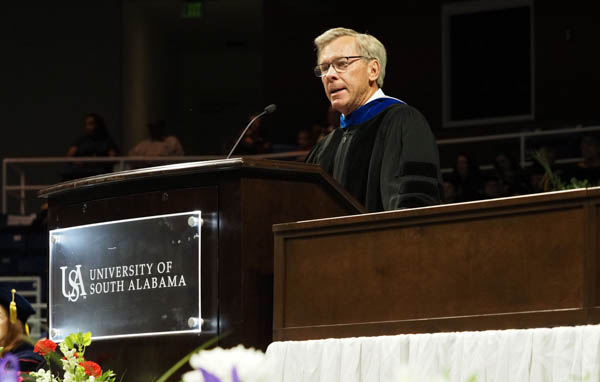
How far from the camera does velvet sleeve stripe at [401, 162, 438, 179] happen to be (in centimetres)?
363

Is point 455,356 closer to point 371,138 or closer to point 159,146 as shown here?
point 371,138

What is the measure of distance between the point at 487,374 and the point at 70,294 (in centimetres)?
151

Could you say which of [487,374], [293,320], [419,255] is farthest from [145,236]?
→ [487,374]

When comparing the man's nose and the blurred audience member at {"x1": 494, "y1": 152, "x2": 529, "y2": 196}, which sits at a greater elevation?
the man's nose

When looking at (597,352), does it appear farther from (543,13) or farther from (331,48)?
(543,13)

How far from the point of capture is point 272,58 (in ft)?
47.1

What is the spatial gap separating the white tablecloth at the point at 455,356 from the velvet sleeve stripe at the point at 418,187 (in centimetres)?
71

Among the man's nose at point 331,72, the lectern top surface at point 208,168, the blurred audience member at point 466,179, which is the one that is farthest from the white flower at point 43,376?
Answer: the blurred audience member at point 466,179

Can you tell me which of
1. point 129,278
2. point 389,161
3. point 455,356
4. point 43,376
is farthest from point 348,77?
point 43,376

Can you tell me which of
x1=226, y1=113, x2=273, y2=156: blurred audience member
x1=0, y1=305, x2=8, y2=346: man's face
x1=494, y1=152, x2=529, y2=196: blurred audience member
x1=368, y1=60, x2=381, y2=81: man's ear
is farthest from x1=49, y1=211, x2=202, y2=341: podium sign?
x1=226, y1=113, x2=273, y2=156: blurred audience member

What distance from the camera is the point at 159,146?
11.5m

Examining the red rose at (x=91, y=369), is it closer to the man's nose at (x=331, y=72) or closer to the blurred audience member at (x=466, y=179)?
the man's nose at (x=331, y=72)

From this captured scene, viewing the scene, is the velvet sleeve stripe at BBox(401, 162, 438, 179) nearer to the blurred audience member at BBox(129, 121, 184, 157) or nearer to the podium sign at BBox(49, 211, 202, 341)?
the podium sign at BBox(49, 211, 202, 341)

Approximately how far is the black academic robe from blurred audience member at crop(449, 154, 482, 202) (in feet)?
18.4
